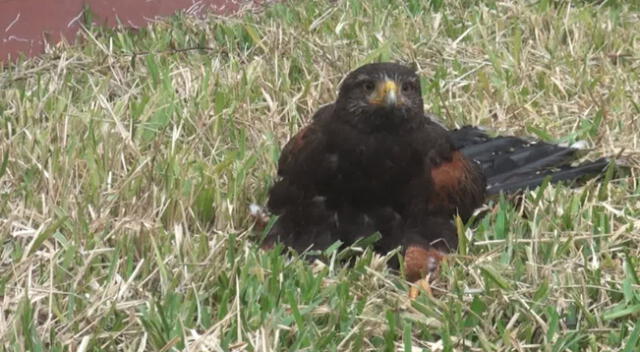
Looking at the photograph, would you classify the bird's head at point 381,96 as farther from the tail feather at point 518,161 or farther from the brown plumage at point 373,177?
the tail feather at point 518,161

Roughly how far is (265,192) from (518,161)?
1.05m

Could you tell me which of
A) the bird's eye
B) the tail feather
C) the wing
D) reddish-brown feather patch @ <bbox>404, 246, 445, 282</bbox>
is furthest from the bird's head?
the tail feather

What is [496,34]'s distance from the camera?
22.0 feet

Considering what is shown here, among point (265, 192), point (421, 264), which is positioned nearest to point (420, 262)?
point (421, 264)

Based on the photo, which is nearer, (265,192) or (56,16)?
(265,192)

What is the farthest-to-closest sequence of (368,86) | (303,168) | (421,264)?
1. (303,168)
2. (368,86)
3. (421,264)

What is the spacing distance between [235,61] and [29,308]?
2766 mm

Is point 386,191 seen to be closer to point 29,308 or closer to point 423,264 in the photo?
point 423,264

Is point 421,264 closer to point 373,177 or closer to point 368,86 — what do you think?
point 373,177

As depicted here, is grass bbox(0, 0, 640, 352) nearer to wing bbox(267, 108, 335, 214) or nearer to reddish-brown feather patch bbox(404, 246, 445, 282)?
reddish-brown feather patch bbox(404, 246, 445, 282)

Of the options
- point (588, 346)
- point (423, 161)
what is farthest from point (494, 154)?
point (588, 346)

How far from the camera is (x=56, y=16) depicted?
657 centimetres

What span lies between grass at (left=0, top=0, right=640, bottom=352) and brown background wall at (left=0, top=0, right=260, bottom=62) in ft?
0.56

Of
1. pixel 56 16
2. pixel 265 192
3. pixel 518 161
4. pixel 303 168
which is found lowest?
pixel 518 161
